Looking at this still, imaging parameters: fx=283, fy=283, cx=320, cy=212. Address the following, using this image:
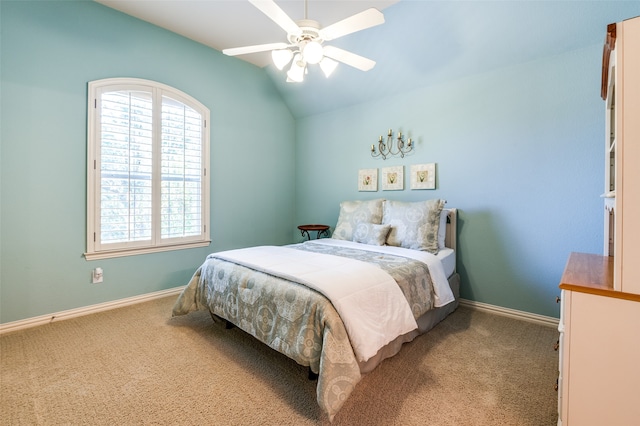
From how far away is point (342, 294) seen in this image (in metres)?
1.59

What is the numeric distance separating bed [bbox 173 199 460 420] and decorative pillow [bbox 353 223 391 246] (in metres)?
0.01

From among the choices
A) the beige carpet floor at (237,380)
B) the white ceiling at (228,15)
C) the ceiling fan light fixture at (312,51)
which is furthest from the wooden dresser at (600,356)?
the white ceiling at (228,15)

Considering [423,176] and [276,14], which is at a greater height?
[276,14]

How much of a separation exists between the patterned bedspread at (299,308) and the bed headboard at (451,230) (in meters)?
0.93

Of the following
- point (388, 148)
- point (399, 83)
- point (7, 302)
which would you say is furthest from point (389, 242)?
point (7, 302)

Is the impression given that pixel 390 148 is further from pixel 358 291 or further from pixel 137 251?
pixel 137 251

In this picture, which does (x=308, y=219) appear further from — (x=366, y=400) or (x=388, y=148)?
(x=366, y=400)

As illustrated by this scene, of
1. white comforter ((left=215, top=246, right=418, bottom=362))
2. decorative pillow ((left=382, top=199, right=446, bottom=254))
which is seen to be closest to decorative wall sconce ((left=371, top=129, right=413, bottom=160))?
decorative pillow ((left=382, top=199, right=446, bottom=254))

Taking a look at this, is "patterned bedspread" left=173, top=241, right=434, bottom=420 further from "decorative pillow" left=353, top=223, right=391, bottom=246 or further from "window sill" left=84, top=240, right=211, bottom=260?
"window sill" left=84, top=240, right=211, bottom=260

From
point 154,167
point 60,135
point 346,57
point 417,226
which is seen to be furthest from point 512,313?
point 60,135

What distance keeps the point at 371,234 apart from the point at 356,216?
16.2 inches

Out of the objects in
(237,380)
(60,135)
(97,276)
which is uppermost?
(60,135)

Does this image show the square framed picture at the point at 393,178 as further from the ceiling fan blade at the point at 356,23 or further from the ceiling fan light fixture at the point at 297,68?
the ceiling fan blade at the point at 356,23

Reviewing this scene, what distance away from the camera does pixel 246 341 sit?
2.24 metres
